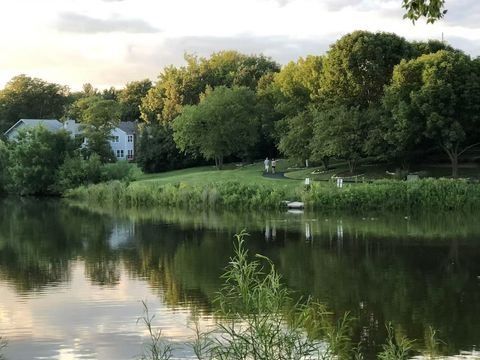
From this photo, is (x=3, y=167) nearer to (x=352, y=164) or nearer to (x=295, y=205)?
(x=352, y=164)

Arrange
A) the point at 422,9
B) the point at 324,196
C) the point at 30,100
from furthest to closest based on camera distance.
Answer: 1. the point at 30,100
2. the point at 324,196
3. the point at 422,9

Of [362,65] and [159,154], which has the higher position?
[362,65]

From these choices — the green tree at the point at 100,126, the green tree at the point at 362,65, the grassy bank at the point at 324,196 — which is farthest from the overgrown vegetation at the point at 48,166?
the green tree at the point at 362,65

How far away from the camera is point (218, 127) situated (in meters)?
63.9

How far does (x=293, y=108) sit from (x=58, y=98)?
67417 millimetres

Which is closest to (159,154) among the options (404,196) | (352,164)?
(352,164)

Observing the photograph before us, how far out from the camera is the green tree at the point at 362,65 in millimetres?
52781

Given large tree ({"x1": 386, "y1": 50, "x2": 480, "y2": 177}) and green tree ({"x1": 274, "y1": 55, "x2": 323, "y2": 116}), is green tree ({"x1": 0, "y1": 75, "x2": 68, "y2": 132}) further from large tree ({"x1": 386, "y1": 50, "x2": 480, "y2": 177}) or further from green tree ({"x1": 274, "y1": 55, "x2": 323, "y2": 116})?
large tree ({"x1": 386, "y1": 50, "x2": 480, "y2": 177})

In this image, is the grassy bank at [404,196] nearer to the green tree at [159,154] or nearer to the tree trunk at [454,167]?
the tree trunk at [454,167]


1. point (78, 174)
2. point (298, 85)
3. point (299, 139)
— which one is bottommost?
point (78, 174)

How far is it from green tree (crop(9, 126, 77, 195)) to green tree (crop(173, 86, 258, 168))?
11.7 meters

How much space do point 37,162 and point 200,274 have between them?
132 ft

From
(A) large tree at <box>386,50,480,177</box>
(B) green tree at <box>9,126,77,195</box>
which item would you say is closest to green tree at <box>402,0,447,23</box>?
(A) large tree at <box>386,50,480,177</box>

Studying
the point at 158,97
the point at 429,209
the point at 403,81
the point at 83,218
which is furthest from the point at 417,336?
the point at 158,97
